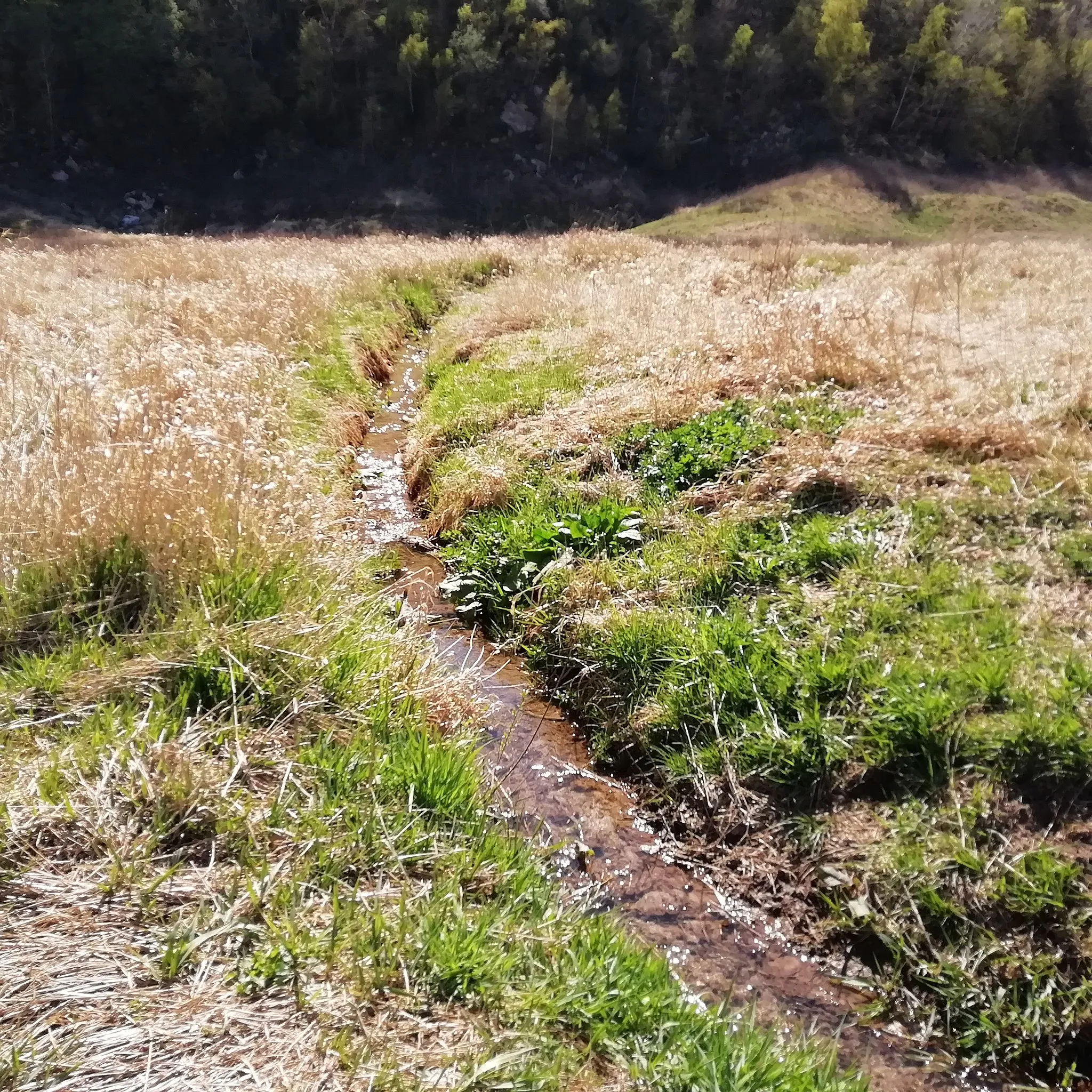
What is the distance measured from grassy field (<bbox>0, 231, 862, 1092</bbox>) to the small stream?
0.83ft

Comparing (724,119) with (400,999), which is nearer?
(400,999)

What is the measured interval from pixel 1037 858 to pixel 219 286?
1198 cm

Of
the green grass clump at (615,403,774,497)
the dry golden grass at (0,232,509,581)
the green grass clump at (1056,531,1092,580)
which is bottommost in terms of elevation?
the green grass clump at (1056,531,1092,580)

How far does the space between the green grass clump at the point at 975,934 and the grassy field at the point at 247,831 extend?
1.94ft

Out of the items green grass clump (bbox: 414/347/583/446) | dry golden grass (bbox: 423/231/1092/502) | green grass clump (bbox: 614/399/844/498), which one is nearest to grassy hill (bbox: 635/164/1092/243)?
dry golden grass (bbox: 423/231/1092/502)

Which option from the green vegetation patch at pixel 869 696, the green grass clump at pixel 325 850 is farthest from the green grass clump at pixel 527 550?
the green grass clump at pixel 325 850

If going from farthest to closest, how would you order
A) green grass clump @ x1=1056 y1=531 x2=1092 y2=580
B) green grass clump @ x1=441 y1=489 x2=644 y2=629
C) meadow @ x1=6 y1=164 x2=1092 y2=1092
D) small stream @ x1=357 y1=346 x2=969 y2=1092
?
green grass clump @ x1=441 y1=489 x2=644 y2=629 < green grass clump @ x1=1056 y1=531 x2=1092 y2=580 < small stream @ x1=357 y1=346 x2=969 y2=1092 < meadow @ x1=6 y1=164 x2=1092 y2=1092

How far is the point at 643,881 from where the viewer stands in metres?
3.70

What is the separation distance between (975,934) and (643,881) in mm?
1413

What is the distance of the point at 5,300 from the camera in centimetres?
958

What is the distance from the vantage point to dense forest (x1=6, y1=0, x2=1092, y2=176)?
48938 mm

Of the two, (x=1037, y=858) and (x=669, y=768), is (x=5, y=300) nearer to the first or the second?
(x=669, y=768)

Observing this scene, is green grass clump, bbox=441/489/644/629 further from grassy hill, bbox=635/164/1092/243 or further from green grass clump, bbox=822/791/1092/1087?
grassy hill, bbox=635/164/1092/243

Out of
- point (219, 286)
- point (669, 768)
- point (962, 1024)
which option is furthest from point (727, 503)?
point (219, 286)
